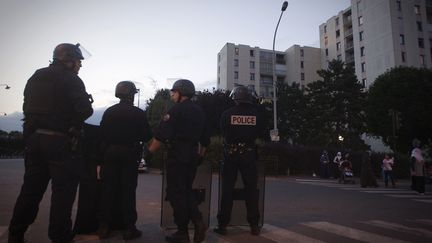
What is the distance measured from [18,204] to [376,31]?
5976 centimetres

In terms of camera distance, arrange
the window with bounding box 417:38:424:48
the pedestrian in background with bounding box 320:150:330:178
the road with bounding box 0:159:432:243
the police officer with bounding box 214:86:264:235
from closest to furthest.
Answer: the road with bounding box 0:159:432:243
the police officer with bounding box 214:86:264:235
the pedestrian in background with bounding box 320:150:330:178
the window with bounding box 417:38:424:48

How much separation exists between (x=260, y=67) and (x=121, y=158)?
73941mm

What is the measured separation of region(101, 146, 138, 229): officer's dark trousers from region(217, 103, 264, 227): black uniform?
126 cm

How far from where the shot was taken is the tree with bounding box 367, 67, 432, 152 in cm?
3919

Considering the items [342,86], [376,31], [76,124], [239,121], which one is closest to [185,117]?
[239,121]

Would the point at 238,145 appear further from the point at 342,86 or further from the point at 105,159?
the point at 342,86

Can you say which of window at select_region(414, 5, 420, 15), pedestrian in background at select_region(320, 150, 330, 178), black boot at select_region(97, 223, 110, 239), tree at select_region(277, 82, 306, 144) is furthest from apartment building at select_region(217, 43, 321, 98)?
black boot at select_region(97, 223, 110, 239)

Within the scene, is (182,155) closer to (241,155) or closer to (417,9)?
(241,155)

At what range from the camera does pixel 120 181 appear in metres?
4.60

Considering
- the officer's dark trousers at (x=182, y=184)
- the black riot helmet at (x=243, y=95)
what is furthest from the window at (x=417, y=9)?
the officer's dark trousers at (x=182, y=184)

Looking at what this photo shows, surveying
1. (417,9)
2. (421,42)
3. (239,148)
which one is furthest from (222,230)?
(417,9)

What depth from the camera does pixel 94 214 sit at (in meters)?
4.68

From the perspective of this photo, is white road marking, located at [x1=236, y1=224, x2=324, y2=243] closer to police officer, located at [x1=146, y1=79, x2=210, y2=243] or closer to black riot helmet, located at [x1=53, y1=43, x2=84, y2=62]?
police officer, located at [x1=146, y1=79, x2=210, y2=243]

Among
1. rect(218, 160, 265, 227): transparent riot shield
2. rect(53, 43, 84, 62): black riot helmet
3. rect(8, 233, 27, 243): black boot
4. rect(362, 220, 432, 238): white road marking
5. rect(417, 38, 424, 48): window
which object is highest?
rect(417, 38, 424, 48): window
